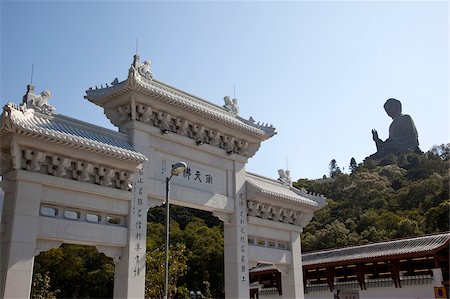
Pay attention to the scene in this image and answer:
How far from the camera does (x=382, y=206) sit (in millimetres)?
56781

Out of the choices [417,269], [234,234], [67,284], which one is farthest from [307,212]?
[67,284]

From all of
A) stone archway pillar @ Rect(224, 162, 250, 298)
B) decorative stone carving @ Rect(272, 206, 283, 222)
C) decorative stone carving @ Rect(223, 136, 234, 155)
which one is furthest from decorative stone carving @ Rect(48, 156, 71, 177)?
decorative stone carving @ Rect(272, 206, 283, 222)

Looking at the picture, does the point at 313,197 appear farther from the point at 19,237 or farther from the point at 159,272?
the point at 159,272

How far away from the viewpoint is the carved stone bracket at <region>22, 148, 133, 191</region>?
11.4 m

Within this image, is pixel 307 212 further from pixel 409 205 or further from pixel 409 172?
pixel 409 172

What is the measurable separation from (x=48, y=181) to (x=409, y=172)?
69979mm

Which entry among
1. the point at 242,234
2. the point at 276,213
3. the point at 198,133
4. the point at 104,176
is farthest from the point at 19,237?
the point at 276,213

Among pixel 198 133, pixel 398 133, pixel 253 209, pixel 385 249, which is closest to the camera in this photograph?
pixel 198 133

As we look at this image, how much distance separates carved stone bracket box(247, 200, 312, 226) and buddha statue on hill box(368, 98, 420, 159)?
74.9 m

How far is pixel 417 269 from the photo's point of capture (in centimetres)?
2203

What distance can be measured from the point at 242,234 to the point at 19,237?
25.7ft

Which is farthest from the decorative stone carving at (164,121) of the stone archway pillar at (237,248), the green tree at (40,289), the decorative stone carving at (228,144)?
the green tree at (40,289)

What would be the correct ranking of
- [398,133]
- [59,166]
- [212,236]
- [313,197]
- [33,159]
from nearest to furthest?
[33,159] < [59,166] < [313,197] < [212,236] < [398,133]

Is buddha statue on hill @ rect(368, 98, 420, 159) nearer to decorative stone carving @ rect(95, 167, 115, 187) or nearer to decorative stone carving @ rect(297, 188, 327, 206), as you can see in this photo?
decorative stone carving @ rect(297, 188, 327, 206)
